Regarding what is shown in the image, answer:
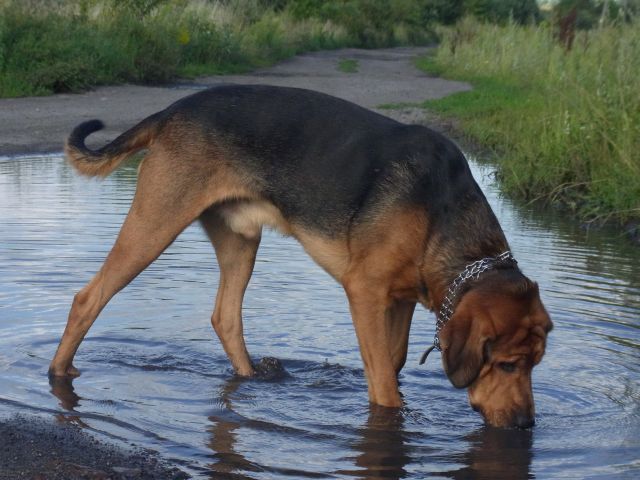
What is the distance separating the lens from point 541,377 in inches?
250

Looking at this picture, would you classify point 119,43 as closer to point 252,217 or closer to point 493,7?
point 252,217

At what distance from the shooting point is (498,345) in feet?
16.1

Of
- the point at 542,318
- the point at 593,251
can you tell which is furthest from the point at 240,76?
the point at 542,318

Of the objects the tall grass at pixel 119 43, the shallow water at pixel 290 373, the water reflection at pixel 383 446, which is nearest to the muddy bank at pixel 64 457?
the shallow water at pixel 290 373

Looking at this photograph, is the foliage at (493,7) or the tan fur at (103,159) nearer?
the tan fur at (103,159)

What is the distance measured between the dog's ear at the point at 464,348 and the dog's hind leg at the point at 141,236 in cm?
169

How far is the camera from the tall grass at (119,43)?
1992 cm

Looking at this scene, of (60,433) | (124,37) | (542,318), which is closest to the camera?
(60,433)

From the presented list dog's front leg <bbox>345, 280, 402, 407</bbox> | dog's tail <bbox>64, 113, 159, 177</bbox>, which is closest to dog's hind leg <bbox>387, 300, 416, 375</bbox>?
dog's front leg <bbox>345, 280, 402, 407</bbox>

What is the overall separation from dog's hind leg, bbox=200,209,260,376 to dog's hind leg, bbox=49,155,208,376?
1.60 ft

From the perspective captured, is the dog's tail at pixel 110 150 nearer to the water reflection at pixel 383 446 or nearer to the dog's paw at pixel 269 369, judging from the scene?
the dog's paw at pixel 269 369

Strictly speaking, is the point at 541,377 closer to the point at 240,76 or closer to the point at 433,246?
the point at 433,246

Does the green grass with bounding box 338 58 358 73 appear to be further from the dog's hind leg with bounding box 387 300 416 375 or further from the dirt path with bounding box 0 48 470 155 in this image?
the dog's hind leg with bounding box 387 300 416 375

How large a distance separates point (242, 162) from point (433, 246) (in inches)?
45.4
